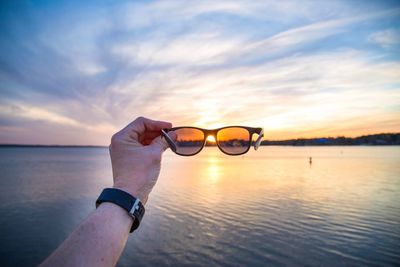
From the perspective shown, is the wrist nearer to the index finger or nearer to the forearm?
the forearm

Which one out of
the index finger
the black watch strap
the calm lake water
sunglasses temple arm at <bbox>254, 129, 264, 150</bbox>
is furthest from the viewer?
the calm lake water

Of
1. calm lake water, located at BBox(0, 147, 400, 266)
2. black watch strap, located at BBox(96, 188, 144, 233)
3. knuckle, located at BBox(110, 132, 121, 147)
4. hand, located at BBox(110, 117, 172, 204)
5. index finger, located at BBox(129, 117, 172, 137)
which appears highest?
index finger, located at BBox(129, 117, 172, 137)

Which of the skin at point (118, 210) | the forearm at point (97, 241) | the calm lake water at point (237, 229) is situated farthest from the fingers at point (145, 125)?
the calm lake water at point (237, 229)

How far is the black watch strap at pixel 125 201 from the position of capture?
69.2 inches

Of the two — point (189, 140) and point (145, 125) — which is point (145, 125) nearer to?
point (145, 125)

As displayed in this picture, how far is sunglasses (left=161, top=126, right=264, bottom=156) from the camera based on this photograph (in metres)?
3.37

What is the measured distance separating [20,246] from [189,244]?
9005 millimetres

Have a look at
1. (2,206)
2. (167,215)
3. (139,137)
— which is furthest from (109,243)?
(2,206)

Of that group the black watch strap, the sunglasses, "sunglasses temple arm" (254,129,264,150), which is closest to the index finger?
the sunglasses

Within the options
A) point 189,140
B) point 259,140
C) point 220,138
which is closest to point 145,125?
point 189,140

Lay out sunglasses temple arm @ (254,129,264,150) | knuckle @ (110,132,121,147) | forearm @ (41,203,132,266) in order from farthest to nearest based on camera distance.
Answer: sunglasses temple arm @ (254,129,264,150) < knuckle @ (110,132,121,147) < forearm @ (41,203,132,266)

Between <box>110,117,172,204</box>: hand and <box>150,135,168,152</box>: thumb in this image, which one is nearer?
<box>110,117,172,204</box>: hand

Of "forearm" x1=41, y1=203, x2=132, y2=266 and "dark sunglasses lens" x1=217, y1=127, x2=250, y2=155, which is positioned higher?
"dark sunglasses lens" x1=217, y1=127, x2=250, y2=155

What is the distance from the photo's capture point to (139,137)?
2.59m
